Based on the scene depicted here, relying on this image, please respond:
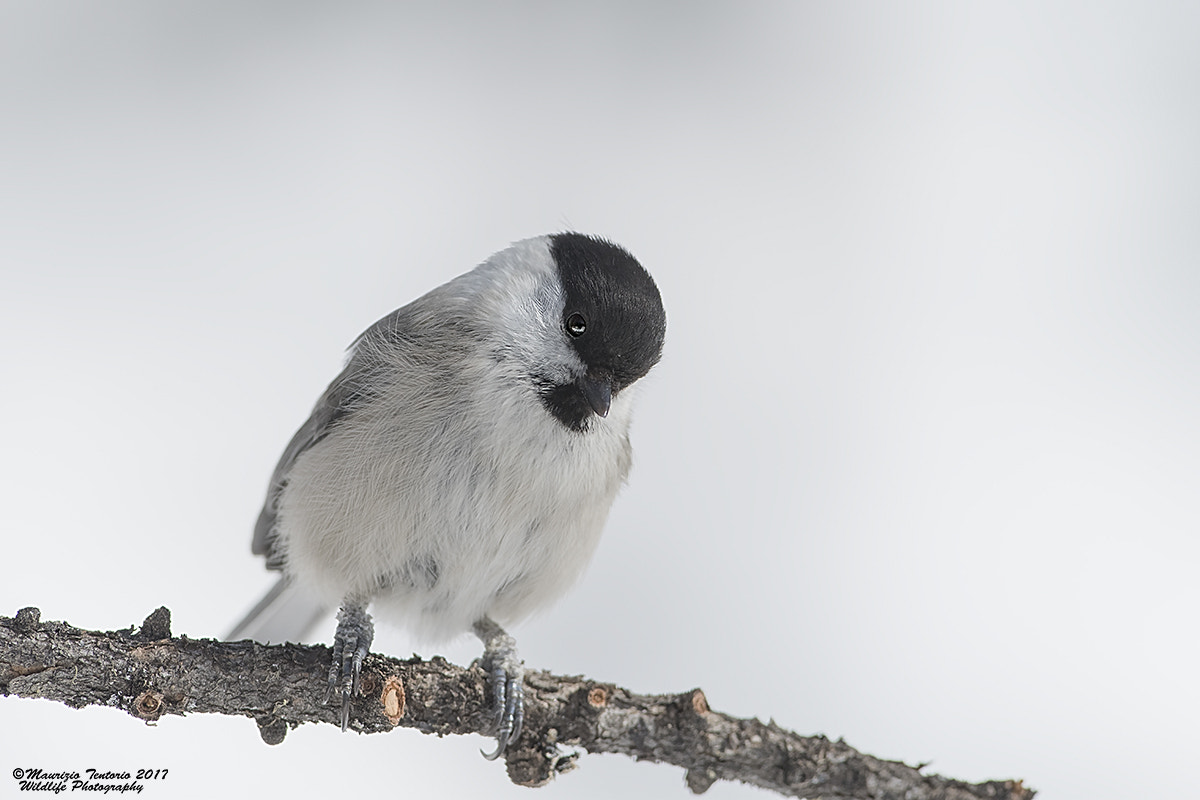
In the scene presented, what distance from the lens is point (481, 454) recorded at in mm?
2135

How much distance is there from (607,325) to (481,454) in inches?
15.3

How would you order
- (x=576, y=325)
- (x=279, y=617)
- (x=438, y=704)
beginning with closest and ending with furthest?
1. (x=438, y=704)
2. (x=576, y=325)
3. (x=279, y=617)

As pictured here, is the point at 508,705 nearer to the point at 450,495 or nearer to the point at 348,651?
the point at 348,651

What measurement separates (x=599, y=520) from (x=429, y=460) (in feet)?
1.55

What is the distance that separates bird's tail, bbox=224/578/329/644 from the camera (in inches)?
109

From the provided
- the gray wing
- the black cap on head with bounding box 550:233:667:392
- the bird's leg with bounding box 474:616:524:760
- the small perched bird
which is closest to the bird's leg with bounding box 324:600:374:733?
the small perched bird

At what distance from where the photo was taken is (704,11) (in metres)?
4.30

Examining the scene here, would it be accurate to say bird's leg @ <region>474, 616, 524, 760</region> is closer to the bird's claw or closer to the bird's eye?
the bird's claw

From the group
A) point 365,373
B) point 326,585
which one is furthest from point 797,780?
point 365,373

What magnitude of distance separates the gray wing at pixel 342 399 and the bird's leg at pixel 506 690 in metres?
0.67

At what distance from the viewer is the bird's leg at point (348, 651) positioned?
2002 millimetres

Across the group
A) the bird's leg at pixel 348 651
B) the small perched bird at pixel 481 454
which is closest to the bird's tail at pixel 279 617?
the small perched bird at pixel 481 454

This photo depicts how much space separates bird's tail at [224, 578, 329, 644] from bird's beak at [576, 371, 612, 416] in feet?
3.67

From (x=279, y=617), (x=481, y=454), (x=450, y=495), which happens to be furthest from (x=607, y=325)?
(x=279, y=617)
